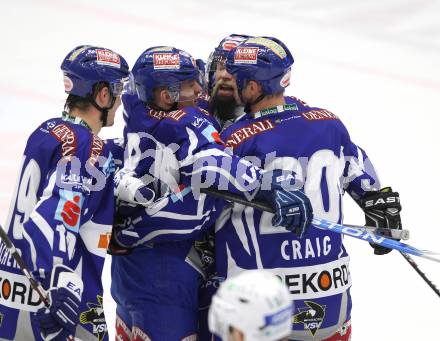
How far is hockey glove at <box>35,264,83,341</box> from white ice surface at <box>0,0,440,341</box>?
1.76 metres

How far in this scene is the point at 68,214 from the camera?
12.9 ft

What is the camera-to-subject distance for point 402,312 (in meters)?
5.63

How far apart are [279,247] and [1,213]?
103 inches

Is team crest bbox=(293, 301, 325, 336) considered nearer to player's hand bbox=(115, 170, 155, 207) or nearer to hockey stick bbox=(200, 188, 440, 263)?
hockey stick bbox=(200, 188, 440, 263)

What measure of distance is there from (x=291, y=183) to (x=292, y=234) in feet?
0.65

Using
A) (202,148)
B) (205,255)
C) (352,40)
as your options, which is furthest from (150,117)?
(352,40)

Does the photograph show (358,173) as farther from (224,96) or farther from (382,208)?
(224,96)

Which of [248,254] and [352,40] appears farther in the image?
[352,40]

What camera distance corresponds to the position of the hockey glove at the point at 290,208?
13.4ft

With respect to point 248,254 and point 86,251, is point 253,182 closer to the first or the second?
point 248,254

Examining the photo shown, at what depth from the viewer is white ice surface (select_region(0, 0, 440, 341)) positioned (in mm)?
6047

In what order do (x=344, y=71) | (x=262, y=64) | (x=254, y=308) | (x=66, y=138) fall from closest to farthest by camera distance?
(x=254, y=308), (x=66, y=138), (x=262, y=64), (x=344, y=71)

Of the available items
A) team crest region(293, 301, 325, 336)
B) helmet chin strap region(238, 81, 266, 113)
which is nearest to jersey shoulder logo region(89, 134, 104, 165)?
helmet chin strap region(238, 81, 266, 113)

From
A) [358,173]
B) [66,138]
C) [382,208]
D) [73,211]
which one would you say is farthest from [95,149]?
[382,208]
